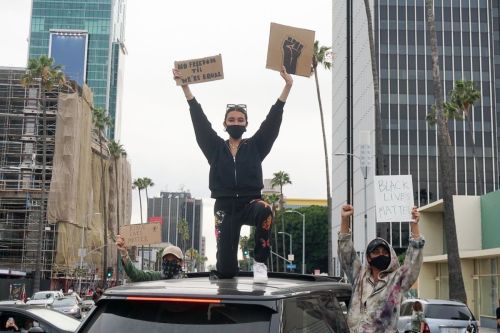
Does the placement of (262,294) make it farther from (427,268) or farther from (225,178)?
(427,268)

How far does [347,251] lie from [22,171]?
58.9 m

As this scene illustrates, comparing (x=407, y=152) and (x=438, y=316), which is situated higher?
(x=407, y=152)

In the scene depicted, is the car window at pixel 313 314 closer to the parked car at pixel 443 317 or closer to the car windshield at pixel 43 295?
the parked car at pixel 443 317

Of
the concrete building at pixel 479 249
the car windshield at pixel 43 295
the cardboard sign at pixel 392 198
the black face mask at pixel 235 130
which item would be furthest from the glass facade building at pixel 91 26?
the black face mask at pixel 235 130

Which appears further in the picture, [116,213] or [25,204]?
[116,213]

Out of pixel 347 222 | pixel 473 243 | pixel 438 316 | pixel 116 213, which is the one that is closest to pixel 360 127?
pixel 116 213

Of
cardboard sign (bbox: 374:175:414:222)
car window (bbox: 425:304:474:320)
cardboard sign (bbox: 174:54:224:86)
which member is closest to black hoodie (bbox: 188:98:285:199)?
cardboard sign (bbox: 174:54:224:86)

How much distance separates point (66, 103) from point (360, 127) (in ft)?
117

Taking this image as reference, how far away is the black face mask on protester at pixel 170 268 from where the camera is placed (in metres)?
6.24

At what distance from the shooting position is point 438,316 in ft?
57.2

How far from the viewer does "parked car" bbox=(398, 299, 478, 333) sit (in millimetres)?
17156

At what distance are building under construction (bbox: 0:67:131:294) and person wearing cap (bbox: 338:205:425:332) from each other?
51264mm

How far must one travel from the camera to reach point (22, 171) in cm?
6084

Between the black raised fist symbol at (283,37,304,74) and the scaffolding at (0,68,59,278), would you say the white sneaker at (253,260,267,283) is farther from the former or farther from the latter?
the scaffolding at (0,68,59,278)
